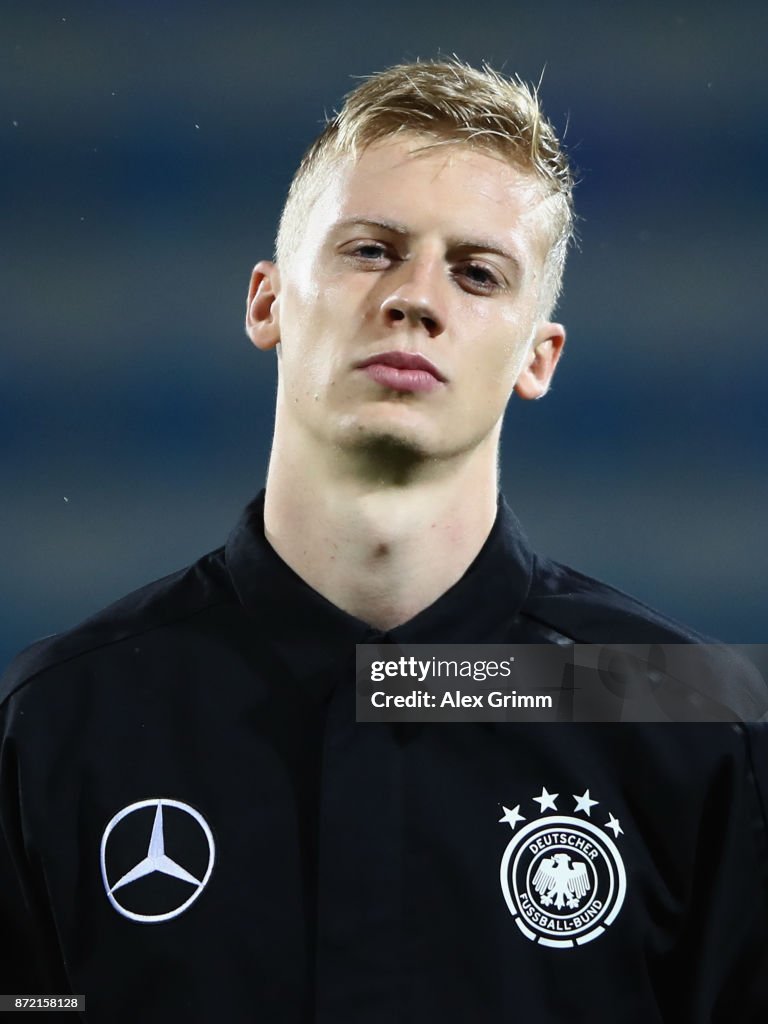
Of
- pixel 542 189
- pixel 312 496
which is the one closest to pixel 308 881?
pixel 312 496

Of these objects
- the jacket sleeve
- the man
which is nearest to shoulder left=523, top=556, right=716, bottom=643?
the man

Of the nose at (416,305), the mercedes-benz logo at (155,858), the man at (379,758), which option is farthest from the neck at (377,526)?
the mercedes-benz logo at (155,858)

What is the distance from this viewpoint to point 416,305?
104 centimetres

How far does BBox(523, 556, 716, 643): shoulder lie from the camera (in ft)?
3.74

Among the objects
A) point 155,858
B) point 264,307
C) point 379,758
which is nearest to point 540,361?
point 264,307

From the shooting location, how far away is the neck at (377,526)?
1.09 metres

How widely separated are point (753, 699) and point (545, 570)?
211 millimetres

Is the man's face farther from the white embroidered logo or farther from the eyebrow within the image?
the white embroidered logo

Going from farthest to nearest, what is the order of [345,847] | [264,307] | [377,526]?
[264,307] < [377,526] < [345,847]

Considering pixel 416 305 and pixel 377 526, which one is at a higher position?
pixel 416 305

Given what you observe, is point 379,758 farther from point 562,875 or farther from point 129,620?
point 129,620

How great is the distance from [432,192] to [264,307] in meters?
0.21

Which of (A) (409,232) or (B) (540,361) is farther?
(B) (540,361)

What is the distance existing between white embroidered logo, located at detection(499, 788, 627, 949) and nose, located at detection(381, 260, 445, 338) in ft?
1.25
